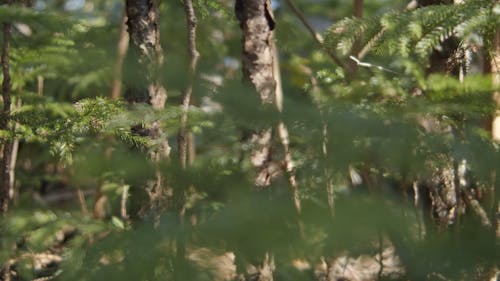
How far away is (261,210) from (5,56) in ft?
7.40

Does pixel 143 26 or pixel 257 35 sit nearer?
pixel 257 35

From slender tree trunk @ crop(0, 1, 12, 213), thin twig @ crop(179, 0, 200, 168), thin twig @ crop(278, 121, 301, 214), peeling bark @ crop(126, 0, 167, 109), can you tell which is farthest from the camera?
peeling bark @ crop(126, 0, 167, 109)

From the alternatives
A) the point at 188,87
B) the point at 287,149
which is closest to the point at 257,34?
the point at 287,149

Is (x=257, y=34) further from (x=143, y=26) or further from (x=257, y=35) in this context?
(x=143, y=26)


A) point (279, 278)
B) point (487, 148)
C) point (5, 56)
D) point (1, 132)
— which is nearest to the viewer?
point (487, 148)

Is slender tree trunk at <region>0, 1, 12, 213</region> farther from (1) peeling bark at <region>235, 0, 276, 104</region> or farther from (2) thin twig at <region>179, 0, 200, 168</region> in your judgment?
(1) peeling bark at <region>235, 0, 276, 104</region>

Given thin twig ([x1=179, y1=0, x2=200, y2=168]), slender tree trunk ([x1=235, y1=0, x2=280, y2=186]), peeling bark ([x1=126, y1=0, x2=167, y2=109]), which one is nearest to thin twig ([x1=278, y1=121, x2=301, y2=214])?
thin twig ([x1=179, y1=0, x2=200, y2=168])

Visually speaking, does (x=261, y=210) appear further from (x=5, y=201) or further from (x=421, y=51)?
(x=5, y=201)

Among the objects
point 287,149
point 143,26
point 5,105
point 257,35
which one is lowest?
point 287,149

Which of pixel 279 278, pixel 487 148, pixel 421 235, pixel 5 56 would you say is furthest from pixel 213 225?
pixel 5 56

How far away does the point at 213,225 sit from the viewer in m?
0.85

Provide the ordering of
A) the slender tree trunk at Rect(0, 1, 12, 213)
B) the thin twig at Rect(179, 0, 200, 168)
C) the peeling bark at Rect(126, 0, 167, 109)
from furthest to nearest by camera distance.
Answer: the peeling bark at Rect(126, 0, 167, 109), the slender tree trunk at Rect(0, 1, 12, 213), the thin twig at Rect(179, 0, 200, 168)

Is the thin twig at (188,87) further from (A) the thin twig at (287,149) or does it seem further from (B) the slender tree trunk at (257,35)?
(B) the slender tree trunk at (257,35)

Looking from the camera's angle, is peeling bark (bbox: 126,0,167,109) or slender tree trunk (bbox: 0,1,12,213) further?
peeling bark (bbox: 126,0,167,109)
